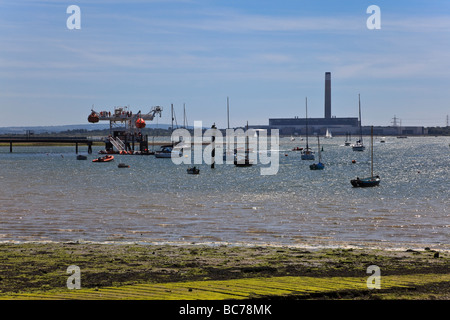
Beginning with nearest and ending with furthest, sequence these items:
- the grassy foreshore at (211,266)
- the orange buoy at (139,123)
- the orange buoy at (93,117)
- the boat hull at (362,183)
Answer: the grassy foreshore at (211,266), the boat hull at (362,183), the orange buoy at (139,123), the orange buoy at (93,117)

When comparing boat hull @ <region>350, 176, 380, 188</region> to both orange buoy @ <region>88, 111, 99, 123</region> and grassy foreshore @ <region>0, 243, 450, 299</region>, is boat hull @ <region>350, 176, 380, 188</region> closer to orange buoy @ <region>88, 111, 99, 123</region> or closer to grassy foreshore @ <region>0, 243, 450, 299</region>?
grassy foreshore @ <region>0, 243, 450, 299</region>

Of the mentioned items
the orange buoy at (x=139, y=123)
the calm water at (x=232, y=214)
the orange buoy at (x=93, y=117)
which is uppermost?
the orange buoy at (x=93, y=117)

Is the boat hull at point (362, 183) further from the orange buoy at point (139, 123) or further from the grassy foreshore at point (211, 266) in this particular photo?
the orange buoy at point (139, 123)

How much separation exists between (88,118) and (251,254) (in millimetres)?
171203

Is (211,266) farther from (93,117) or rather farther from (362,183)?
(93,117)

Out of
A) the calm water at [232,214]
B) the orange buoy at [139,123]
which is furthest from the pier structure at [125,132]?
the calm water at [232,214]

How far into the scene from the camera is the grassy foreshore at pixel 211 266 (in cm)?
1669

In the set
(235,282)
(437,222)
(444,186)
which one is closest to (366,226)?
(437,222)

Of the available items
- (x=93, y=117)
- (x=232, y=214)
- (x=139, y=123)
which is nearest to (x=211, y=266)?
(x=232, y=214)

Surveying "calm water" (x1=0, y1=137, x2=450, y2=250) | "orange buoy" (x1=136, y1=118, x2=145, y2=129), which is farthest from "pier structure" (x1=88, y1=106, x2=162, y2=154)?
"calm water" (x1=0, y1=137, x2=450, y2=250)

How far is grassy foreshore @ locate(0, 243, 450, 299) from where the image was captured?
1669 cm

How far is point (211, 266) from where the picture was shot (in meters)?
20.8
